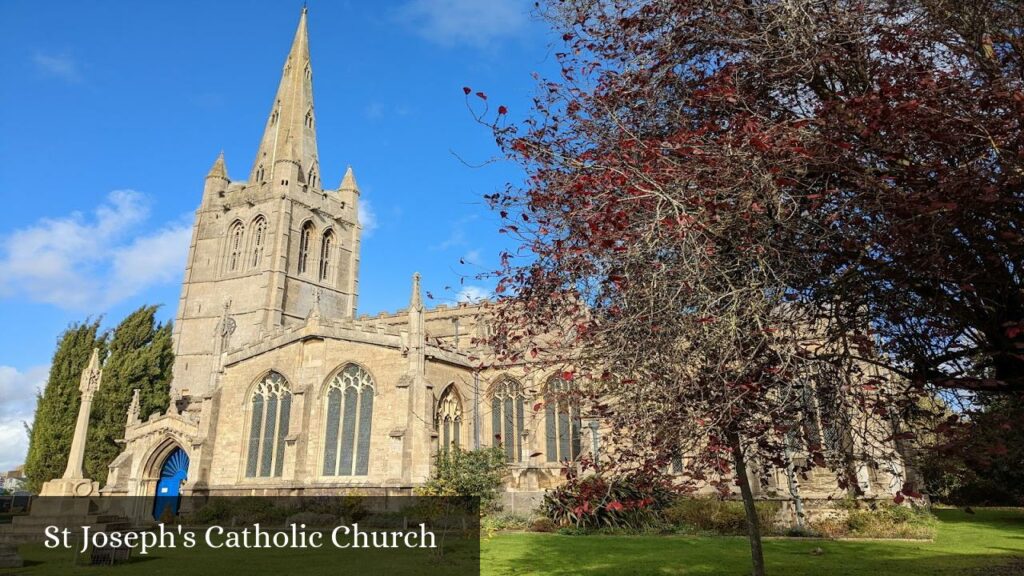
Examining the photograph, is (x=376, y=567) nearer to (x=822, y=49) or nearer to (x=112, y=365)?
(x=822, y=49)

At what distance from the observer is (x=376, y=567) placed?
39.9 feet

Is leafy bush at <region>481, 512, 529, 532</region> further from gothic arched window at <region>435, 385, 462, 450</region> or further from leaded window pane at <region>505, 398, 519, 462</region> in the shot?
leaded window pane at <region>505, 398, 519, 462</region>

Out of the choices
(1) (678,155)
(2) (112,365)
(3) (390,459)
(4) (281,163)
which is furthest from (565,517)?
(4) (281,163)

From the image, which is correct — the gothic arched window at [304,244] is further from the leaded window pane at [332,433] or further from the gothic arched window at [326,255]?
the leaded window pane at [332,433]

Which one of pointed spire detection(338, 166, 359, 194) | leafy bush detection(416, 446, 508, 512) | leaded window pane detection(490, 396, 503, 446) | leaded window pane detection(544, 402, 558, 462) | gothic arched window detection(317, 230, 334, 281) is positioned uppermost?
pointed spire detection(338, 166, 359, 194)

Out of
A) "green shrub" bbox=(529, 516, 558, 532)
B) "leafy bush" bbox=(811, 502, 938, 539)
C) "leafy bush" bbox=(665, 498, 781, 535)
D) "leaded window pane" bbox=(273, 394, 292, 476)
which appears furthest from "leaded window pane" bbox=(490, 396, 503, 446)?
→ "leafy bush" bbox=(811, 502, 938, 539)

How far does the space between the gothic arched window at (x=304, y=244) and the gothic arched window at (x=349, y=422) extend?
28432mm

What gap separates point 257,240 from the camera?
50.8m

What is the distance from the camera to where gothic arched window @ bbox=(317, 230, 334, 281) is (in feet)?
176

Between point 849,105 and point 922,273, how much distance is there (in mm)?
1445

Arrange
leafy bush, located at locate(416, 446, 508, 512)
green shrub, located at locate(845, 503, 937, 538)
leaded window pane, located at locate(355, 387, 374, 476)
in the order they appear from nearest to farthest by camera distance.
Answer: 1. green shrub, located at locate(845, 503, 937, 538)
2. leafy bush, located at locate(416, 446, 508, 512)
3. leaded window pane, located at locate(355, 387, 374, 476)

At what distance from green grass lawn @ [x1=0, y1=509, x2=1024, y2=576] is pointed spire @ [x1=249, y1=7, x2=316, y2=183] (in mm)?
41954

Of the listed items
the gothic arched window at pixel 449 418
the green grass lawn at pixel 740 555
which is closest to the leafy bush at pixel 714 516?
the green grass lawn at pixel 740 555

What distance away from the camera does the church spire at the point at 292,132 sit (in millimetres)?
52312
